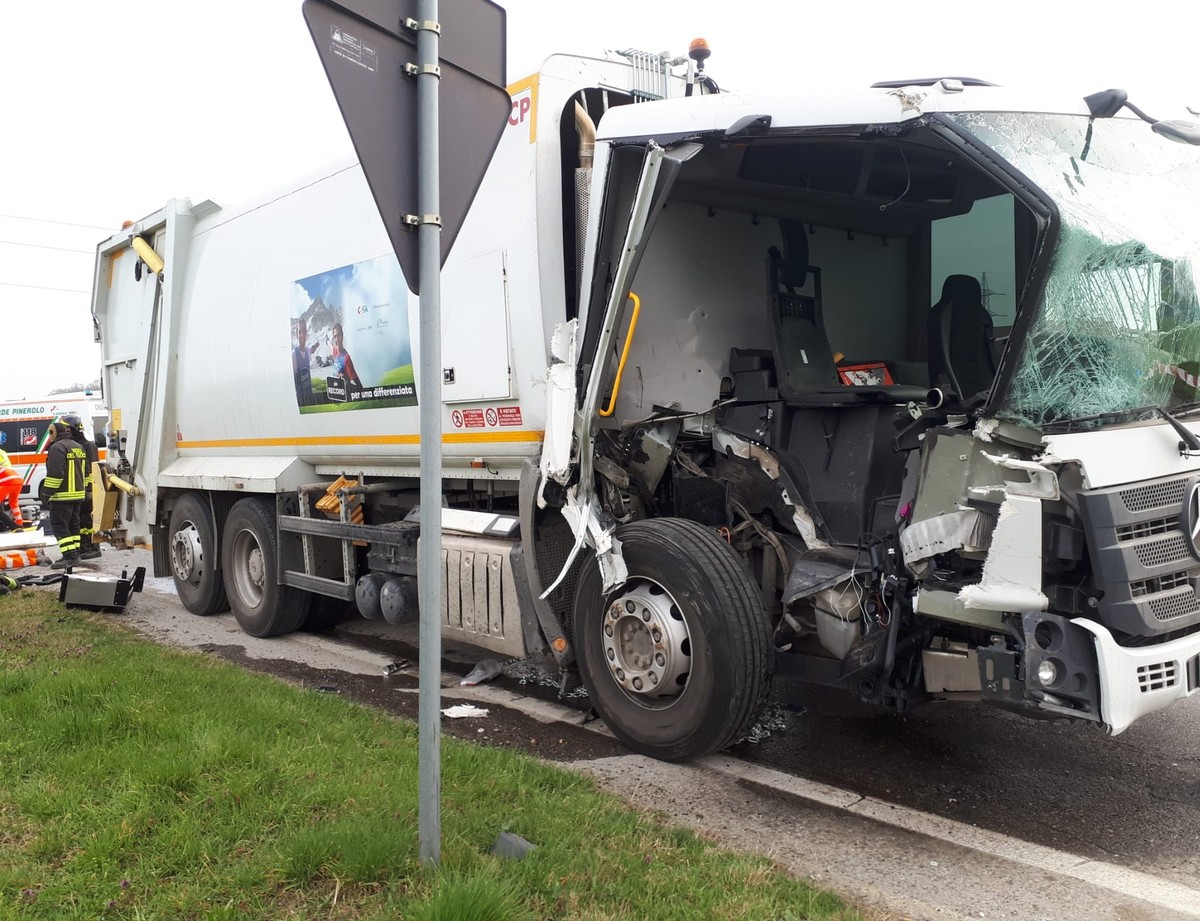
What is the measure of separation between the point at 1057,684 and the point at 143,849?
3.02 meters

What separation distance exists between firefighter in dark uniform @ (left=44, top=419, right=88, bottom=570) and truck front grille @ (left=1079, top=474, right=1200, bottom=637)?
1097cm

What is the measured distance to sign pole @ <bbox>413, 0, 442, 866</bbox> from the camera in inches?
106

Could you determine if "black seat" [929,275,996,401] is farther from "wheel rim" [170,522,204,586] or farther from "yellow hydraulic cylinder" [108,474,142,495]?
"yellow hydraulic cylinder" [108,474,142,495]

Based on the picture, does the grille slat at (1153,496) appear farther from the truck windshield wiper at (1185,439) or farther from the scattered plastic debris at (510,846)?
the scattered plastic debris at (510,846)

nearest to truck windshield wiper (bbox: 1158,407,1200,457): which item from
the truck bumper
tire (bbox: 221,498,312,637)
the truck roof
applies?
the truck bumper

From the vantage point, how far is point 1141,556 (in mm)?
3334

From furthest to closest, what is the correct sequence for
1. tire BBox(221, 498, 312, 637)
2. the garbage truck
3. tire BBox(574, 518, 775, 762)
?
tire BBox(221, 498, 312, 637)
tire BBox(574, 518, 775, 762)
the garbage truck

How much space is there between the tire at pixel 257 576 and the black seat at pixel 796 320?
413 cm

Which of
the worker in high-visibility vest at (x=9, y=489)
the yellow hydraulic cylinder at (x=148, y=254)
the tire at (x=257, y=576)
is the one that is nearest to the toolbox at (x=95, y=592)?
the tire at (x=257, y=576)

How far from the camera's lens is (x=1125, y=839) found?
3.67 metres

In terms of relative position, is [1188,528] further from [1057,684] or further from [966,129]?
[966,129]

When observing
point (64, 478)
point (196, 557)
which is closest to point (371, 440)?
point (196, 557)

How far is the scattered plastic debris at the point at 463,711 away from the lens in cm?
523

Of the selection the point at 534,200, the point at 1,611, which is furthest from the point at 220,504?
the point at 534,200
